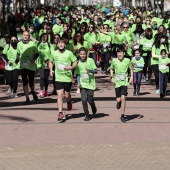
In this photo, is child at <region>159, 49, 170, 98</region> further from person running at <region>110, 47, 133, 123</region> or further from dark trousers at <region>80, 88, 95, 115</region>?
dark trousers at <region>80, 88, 95, 115</region>

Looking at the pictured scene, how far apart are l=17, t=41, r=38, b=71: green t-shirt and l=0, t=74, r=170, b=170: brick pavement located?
0.91 metres

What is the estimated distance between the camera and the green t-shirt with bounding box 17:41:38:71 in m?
17.9

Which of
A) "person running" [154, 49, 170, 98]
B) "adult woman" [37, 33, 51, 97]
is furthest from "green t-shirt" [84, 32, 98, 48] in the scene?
"person running" [154, 49, 170, 98]

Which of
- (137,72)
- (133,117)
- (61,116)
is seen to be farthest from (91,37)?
(61,116)

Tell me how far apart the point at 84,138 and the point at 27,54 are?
5101 mm

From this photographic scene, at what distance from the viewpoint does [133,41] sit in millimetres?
24609

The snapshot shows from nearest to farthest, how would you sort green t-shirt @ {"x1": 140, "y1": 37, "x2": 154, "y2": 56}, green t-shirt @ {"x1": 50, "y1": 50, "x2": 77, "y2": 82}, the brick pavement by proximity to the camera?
the brick pavement → green t-shirt @ {"x1": 50, "y1": 50, "x2": 77, "y2": 82} → green t-shirt @ {"x1": 140, "y1": 37, "x2": 154, "y2": 56}

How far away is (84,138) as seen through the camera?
13.3 metres

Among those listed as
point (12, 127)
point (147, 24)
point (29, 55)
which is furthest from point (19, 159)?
point (147, 24)

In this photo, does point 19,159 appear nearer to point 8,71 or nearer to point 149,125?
point 149,125

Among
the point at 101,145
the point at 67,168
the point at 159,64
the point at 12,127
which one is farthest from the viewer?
the point at 159,64

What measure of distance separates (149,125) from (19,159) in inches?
153

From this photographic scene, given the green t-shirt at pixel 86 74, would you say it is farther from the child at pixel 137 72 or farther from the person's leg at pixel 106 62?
the person's leg at pixel 106 62

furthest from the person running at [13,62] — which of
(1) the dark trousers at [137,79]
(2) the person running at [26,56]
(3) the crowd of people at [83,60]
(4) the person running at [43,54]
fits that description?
(1) the dark trousers at [137,79]
